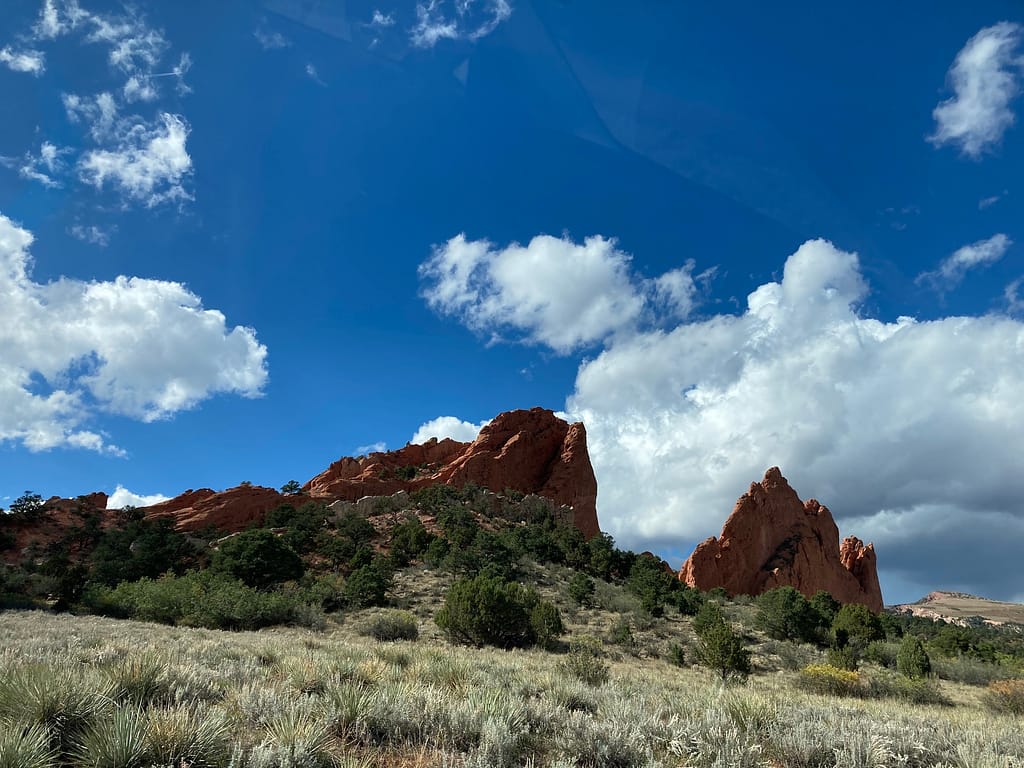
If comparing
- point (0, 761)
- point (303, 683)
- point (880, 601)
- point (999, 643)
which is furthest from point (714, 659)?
point (880, 601)

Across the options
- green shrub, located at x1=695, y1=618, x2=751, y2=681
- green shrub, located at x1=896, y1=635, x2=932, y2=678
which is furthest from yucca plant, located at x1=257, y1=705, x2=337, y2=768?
green shrub, located at x1=896, y1=635, x2=932, y2=678

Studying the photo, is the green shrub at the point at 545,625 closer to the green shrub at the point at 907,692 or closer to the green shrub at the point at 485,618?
the green shrub at the point at 485,618

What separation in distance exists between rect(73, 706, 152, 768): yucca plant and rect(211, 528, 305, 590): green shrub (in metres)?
35.2

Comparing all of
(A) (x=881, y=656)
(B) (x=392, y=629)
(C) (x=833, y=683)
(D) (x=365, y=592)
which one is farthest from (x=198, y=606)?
(A) (x=881, y=656)

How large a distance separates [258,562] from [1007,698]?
38770 mm

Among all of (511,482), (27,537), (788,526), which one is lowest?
(27,537)

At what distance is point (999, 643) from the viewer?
145ft

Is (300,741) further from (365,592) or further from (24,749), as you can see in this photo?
(365,592)

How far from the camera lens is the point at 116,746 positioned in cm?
380

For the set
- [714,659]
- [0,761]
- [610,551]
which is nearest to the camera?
[0,761]

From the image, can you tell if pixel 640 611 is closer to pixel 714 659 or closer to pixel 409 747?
pixel 714 659

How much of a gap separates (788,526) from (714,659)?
6849cm

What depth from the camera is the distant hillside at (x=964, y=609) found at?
332 feet

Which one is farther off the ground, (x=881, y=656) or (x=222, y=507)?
(x=222, y=507)
